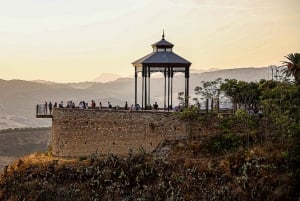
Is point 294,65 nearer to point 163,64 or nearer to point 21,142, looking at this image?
point 163,64

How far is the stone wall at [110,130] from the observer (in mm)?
30969

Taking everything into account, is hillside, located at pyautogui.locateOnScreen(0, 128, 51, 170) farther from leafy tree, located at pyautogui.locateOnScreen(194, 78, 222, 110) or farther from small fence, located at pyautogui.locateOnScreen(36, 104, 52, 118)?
leafy tree, located at pyautogui.locateOnScreen(194, 78, 222, 110)

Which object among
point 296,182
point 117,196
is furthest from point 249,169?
point 117,196

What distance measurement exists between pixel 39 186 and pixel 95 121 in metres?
4.58

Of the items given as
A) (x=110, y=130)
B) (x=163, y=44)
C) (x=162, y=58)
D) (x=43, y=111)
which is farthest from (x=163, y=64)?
(x=43, y=111)

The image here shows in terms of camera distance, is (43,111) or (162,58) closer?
(162,58)

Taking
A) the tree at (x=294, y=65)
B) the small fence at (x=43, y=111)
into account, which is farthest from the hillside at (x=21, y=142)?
the tree at (x=294, y=65)

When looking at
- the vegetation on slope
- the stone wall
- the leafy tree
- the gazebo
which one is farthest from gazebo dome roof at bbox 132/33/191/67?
the vegetation on slope

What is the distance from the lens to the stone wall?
31.0 m

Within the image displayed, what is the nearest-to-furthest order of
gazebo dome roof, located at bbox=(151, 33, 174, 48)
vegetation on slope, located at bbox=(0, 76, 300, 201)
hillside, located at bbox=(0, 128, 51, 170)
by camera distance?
vegetation on slope, located at bbox=(0, 76, 300, 201), gazebo dome roof, located at bbox=(151, 33, 174, 48), hillside, located at bbox=(0, 128, 51, 170)

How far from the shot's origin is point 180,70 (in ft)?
112

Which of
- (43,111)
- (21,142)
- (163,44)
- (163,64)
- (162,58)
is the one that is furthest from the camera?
(21,142)

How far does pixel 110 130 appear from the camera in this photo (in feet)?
107

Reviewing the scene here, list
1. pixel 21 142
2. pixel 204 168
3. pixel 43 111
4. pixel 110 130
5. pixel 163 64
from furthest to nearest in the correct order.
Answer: pixel 21 142 → pixel 43 111 → pixel 163 64 → pixel 110 130 → pixel 204 168
